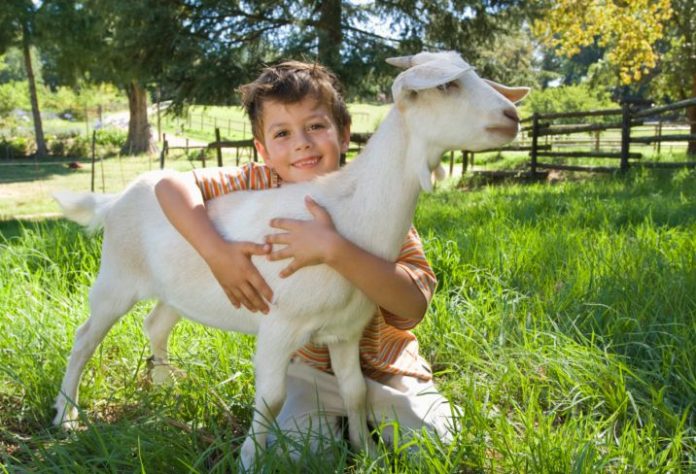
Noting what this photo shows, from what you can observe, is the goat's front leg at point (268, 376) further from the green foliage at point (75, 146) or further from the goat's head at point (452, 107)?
the green foliage at point (75, 146)

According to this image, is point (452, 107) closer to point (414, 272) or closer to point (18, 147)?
point (414, 272)

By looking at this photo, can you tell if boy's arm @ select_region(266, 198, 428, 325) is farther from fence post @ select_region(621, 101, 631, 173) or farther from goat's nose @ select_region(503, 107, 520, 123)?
fence post @ select_region(621, 101, 631, 173)

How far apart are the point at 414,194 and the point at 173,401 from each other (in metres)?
1.18

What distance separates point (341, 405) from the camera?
88.9 inches

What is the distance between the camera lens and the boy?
1.70m

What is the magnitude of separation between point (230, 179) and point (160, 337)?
762mm

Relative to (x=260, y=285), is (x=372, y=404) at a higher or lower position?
lower

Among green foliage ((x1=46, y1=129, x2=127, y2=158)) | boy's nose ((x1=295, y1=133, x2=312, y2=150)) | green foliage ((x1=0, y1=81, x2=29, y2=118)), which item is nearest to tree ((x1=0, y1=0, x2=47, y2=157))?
green foliage ((x1=46, y1=129, x2=127, y2=158))

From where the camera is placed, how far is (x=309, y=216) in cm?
176

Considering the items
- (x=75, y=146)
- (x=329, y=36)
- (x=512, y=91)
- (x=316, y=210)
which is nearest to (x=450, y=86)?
(x=512, y=91)

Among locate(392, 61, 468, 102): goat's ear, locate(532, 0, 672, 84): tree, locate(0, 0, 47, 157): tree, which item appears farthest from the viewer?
locate(0, 0, 47, 157): tree

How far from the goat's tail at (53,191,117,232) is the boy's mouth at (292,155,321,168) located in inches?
30.0

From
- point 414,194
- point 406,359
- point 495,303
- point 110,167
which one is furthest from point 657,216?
point 110,167

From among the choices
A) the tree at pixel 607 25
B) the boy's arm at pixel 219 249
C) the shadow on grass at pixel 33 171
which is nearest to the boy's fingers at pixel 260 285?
the boy's arm at pixel 219 249
